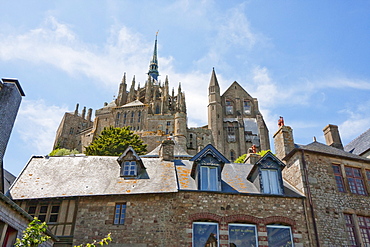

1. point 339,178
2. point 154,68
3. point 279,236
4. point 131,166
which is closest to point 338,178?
point 339,178

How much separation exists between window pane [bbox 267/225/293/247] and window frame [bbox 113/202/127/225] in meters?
4.86

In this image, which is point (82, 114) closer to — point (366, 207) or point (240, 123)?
point (240, 123)

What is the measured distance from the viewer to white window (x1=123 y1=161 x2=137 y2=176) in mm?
13572

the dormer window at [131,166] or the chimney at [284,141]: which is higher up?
the chimney at [284,141]

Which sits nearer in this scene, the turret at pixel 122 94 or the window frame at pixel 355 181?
the window frame at pixel 355 181

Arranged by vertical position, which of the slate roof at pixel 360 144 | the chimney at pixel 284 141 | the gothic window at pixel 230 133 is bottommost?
the chimney at pixel 284 141

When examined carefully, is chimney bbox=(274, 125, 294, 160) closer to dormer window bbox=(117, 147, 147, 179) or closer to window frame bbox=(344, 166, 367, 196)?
window frame bbox=(344, 166, 367, 196)

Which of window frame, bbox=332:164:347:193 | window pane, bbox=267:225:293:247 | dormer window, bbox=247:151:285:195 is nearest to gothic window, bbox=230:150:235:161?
window frame, bbox=332:164:347:193

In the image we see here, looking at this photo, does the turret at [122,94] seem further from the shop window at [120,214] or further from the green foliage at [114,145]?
the shop window at [120,214]

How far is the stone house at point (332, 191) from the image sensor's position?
12.1 m

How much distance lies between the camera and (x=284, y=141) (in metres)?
15.1

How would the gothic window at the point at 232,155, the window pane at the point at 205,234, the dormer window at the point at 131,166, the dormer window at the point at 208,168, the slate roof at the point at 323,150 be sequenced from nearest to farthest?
the window pane at the point at 205,234 → the dormer window at the point at 208,168 → the dormer window at the point at 131,166 → the slate roof at the point at 323,150 → the gothic window at the point at 232,155

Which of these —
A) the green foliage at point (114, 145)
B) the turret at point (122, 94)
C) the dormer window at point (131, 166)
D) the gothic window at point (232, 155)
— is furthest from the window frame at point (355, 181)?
the turret at point (122, 94)

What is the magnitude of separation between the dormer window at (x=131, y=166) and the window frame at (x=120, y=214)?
1467mm
